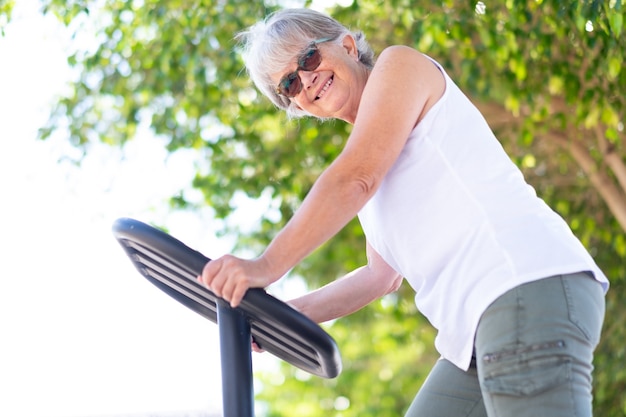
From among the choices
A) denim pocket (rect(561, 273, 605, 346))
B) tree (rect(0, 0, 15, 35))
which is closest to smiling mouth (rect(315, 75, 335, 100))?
denim pocket (rect(561, 273, 605, 346))

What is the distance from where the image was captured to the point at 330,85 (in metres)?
2.10

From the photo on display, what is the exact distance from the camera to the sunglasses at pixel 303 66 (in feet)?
6.78

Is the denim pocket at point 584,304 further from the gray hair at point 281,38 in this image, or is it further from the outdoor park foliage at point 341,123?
the outdoor park foliage at point 341,123

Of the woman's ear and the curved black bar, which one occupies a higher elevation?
the woman's ear

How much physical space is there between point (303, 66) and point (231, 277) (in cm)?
61

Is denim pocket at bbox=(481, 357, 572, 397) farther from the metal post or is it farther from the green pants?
the metal post

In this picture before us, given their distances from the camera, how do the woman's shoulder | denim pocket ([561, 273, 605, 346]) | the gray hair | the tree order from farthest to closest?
the tree
the gray hair
the woman's shoulder
denim pocket ([561, 273, 605, 346])

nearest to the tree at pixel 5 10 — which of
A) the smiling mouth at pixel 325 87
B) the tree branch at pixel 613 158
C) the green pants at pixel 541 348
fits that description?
the tree branch at pixel 613 158

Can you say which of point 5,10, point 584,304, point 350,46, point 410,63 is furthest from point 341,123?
point 584,304

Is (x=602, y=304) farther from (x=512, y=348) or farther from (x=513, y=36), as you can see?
(x=513, y=36)

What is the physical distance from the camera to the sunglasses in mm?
2066

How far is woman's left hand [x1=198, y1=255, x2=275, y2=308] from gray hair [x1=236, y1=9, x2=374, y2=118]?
57 cm

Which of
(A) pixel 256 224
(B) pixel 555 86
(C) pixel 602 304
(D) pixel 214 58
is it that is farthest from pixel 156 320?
(C) pixel 602 304

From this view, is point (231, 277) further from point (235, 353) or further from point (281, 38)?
point (281, 38)
